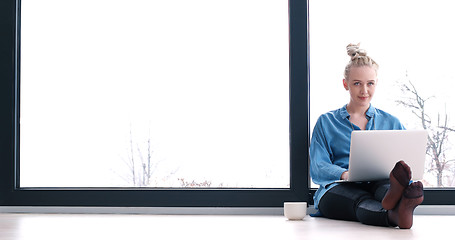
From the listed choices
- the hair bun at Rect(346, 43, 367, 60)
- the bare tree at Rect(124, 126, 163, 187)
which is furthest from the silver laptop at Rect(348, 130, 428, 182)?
the bare tree at Rect(124, 126, 163, 187)

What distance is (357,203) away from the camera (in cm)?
258

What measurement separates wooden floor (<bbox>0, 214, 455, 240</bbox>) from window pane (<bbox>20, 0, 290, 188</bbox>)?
0.29 m

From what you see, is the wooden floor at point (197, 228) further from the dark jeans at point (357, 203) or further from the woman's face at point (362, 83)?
the woman's face at point (362, 83)

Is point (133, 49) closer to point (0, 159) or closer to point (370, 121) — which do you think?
point (0, 159)

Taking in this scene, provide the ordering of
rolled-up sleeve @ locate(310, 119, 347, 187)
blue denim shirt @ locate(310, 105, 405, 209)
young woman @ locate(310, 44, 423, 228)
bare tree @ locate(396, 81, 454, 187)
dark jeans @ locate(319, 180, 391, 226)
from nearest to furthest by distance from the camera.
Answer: dark jeans @ locate(319, 180, 391, 226)
young woman @ locate(310, 44, 423, 228)
rolled-up sleeve @ locate(310, 119, 347, 187)
blue denim shirt @ locate(310, 105, 405, 209)
bare tree @ locate(396, 81, 454, 187)

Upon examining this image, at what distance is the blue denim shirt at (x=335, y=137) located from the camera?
9.53 ft

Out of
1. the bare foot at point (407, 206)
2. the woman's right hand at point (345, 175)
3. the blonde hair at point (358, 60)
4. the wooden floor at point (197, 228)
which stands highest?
the blonde hair at point (358, 60)

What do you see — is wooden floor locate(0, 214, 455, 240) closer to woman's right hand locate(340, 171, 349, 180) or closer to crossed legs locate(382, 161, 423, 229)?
crossed legs locate(382, 161, 423, 229)

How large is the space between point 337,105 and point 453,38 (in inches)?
25.6

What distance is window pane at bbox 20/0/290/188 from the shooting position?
3.22 m

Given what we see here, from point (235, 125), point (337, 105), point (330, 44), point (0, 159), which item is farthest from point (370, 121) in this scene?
point (0, 159)

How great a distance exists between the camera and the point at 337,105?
10.5 ft

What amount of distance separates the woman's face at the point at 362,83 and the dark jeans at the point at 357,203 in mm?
401

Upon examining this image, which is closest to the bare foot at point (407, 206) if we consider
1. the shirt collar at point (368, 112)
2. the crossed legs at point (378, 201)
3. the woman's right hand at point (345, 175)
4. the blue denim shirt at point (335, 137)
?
the crossed legs at point (378, 201)
